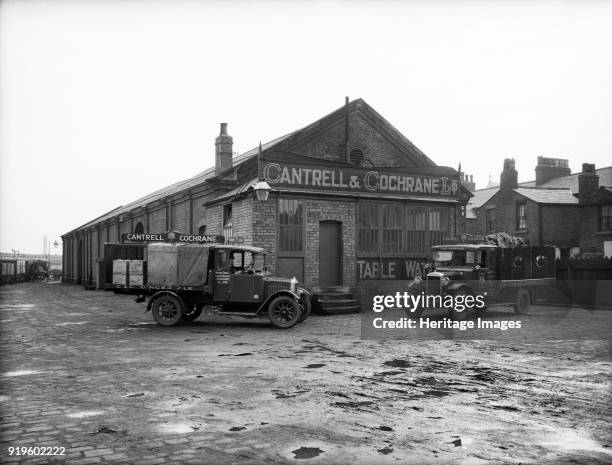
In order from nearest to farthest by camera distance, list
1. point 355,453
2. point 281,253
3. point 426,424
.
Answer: point 355,453 < point 426,424 < point 281,253

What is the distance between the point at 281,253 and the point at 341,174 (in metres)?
3.50

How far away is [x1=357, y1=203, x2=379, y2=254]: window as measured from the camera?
1934 cm

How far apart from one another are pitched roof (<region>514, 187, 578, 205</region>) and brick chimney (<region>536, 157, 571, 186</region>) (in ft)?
12.3

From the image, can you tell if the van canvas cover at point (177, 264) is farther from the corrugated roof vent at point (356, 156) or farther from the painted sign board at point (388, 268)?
the corrugated roof vent at point (356, 156)

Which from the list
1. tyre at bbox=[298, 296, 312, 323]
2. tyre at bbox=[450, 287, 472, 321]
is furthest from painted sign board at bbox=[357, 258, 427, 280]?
tyre at bbox=[298, 296, 312, 323]

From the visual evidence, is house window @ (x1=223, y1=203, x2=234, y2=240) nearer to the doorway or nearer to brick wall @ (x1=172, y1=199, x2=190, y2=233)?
the doorway

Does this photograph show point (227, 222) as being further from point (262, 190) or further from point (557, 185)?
point (557, 185)

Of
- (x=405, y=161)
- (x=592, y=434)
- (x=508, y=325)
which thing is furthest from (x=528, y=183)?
(x=592, y=434)

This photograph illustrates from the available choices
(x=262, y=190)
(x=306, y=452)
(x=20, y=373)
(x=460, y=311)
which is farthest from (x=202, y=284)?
(x=306, y=452)

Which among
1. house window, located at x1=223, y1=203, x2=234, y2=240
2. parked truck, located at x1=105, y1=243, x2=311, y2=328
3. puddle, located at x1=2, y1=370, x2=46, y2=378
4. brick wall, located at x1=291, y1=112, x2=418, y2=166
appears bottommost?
puddle, located at x1=2, y1=370, x2=46, y2=378

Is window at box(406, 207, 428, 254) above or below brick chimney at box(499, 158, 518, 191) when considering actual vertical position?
below

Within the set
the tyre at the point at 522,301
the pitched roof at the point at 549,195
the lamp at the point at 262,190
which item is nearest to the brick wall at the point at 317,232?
the lamp at the point at 262,190

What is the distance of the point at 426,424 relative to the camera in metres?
5.34

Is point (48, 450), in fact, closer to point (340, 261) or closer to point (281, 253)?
point (281, 253)
